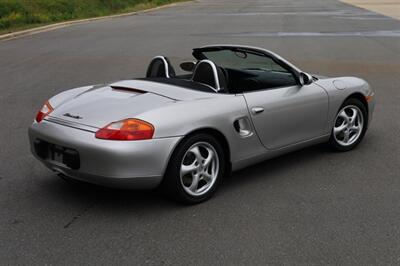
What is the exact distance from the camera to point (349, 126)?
18.9 feet

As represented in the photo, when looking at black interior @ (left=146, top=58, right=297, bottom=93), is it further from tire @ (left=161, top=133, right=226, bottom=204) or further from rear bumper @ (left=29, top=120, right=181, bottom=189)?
rear bumper @ (left=29, top=120, right=181, bottom=189)

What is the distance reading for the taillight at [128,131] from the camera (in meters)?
4.02

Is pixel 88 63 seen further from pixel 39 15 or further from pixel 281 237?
pixel 39 15

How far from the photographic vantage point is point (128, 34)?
64.9ft

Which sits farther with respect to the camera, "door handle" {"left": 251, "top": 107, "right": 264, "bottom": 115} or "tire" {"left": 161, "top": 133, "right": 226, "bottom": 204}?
"door handle" {"left": 251, "top": 107, "right": 264, "bottom": 115}

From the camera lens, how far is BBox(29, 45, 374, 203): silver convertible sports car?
4.04 m

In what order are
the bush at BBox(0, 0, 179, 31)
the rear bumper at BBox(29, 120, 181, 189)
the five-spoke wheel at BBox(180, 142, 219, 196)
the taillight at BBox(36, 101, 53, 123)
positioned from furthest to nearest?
the bush at BBox(0, 0, 179, 31) < the taillight at BBox(36, 101, 53, 123) < the five-spoke wheel at BBox(180, 142, 219, 196) < the rear bumper at BBox(29, 120, 181, 189)

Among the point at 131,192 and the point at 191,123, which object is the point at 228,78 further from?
the point at 131,192

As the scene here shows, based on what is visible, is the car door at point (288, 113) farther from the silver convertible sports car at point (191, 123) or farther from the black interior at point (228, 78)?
the black interior at point (228, 78)

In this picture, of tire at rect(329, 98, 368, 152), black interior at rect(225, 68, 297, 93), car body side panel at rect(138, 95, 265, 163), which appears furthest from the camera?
tire at rect(329, 98, 368, 152)

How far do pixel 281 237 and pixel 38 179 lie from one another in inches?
92.9

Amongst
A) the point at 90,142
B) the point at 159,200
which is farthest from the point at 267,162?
the point at 90,142

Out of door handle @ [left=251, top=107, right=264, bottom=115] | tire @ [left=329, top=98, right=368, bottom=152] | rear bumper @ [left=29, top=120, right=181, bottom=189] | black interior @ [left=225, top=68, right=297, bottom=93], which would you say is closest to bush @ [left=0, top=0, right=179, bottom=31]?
black interior @ [left=225, top=68, right=297, bottom=93]

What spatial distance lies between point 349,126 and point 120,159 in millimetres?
2796
